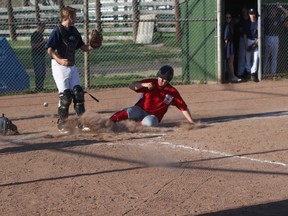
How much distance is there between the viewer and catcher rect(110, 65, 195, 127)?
10445 mm

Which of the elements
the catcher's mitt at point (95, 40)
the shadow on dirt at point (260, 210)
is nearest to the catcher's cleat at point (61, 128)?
the catcher's mitt at point (95, 40)

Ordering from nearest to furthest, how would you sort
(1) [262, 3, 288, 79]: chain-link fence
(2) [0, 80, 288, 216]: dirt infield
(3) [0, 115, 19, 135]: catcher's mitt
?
(2) [0, 80, 288, 216]: dirt infield
(3) [0, 115, 19, 135]: catcher's mitt
(1) [262, 3, 288, 79]: chain-link fence

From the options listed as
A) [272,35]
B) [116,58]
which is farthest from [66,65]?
[116,58]

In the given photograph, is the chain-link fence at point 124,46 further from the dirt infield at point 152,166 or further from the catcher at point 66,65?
the catcher at point 66,65

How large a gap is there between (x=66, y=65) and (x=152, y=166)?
9.79 feet

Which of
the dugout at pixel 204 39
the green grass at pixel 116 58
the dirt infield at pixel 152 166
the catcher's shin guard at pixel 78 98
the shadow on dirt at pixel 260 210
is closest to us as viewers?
the shadow on dirt at pixel 260 210

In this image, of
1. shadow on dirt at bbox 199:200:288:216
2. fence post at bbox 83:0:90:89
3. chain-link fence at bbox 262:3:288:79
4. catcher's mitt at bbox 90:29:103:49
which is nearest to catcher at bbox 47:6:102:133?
catcher's mitt at bbox 90:29:103:49

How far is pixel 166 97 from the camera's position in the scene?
1054cm

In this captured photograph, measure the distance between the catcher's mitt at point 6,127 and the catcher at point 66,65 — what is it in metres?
0.67

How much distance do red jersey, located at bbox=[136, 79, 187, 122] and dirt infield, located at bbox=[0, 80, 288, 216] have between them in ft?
0.98

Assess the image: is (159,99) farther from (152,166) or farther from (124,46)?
(124,46)

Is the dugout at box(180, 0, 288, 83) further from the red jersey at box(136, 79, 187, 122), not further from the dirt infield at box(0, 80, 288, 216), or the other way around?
the red jersey at box(136, 79, 187, 122)

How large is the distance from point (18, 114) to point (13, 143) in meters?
3.35

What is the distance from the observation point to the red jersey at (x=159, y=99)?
10.5 m
